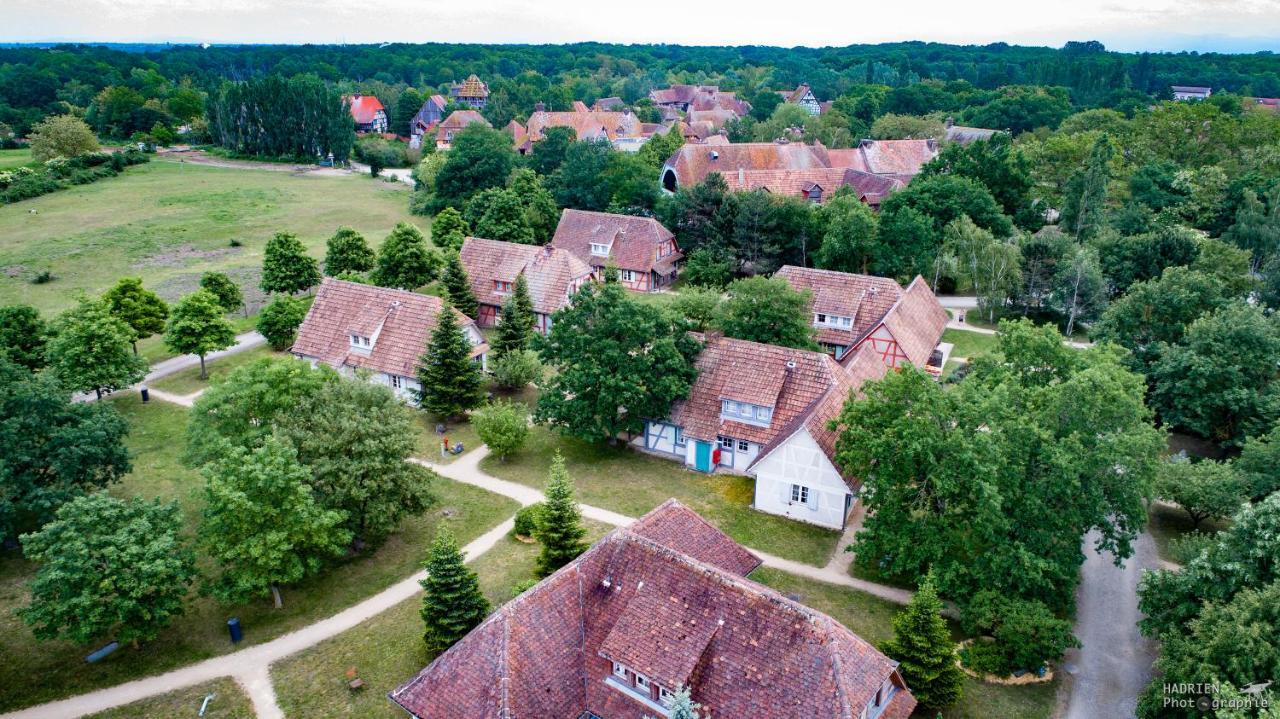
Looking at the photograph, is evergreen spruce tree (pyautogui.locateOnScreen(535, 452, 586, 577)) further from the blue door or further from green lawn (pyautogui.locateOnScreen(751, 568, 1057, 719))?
the blue door

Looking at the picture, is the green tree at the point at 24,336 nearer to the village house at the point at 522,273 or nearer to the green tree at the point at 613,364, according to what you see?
the village house at the point at 522,273

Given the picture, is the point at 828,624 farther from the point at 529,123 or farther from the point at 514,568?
the point at 529,123

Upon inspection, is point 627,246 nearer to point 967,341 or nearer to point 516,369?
point 516,369

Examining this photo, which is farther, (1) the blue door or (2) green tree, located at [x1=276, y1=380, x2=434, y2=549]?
(1) the blue door

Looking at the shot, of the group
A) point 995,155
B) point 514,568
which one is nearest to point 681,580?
point 514,568

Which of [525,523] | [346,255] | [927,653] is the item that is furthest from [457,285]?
[927,653]

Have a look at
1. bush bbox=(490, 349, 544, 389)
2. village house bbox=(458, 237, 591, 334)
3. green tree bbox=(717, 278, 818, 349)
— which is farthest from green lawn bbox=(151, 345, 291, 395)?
green tree bbox=(717, 278, 818, 349)
